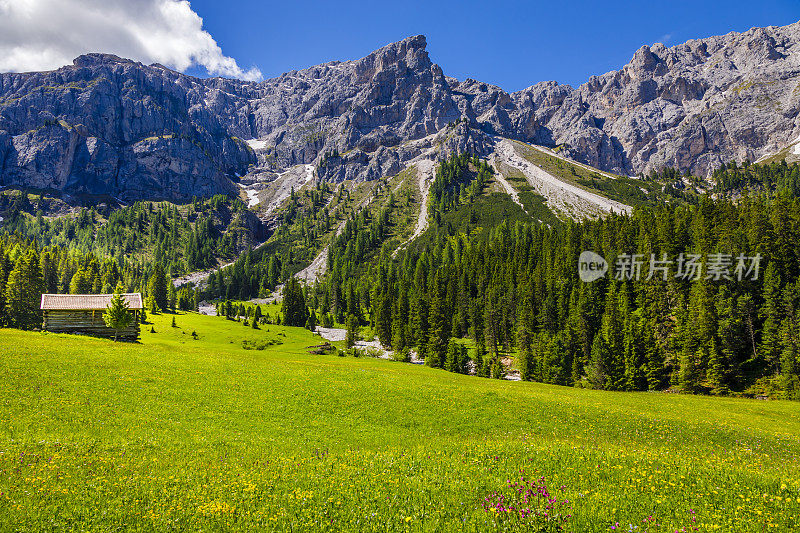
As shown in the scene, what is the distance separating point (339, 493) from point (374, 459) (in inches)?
182

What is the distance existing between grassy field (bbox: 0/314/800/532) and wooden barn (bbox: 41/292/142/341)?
115 ft

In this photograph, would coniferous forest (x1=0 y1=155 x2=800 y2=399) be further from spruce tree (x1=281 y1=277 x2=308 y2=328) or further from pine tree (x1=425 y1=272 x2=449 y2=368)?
spruce tree (x1=281 y1=277 x2=308 y2=328)

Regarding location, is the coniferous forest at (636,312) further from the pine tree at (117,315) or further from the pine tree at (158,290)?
the pine tree at (117,315)

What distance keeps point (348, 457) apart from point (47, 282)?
156 meters

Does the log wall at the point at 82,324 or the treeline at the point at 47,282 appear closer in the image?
the log wall at the point at 82,324

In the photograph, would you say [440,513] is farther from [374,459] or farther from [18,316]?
[18,316]

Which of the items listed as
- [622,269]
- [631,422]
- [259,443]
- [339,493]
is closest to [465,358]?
[622,269]

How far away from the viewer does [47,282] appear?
123812mm

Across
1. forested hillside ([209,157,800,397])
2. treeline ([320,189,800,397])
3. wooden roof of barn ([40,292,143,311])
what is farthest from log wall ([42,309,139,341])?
treeline ([320,189,800,397])

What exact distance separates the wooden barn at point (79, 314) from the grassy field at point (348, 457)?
115 feet

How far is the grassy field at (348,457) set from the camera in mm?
10328

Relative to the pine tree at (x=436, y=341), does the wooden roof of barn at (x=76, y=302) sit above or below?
above

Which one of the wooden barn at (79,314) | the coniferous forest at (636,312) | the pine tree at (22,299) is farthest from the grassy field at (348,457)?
the pine tree at (22,299)

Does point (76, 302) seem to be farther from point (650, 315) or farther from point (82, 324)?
point (650, 315)
